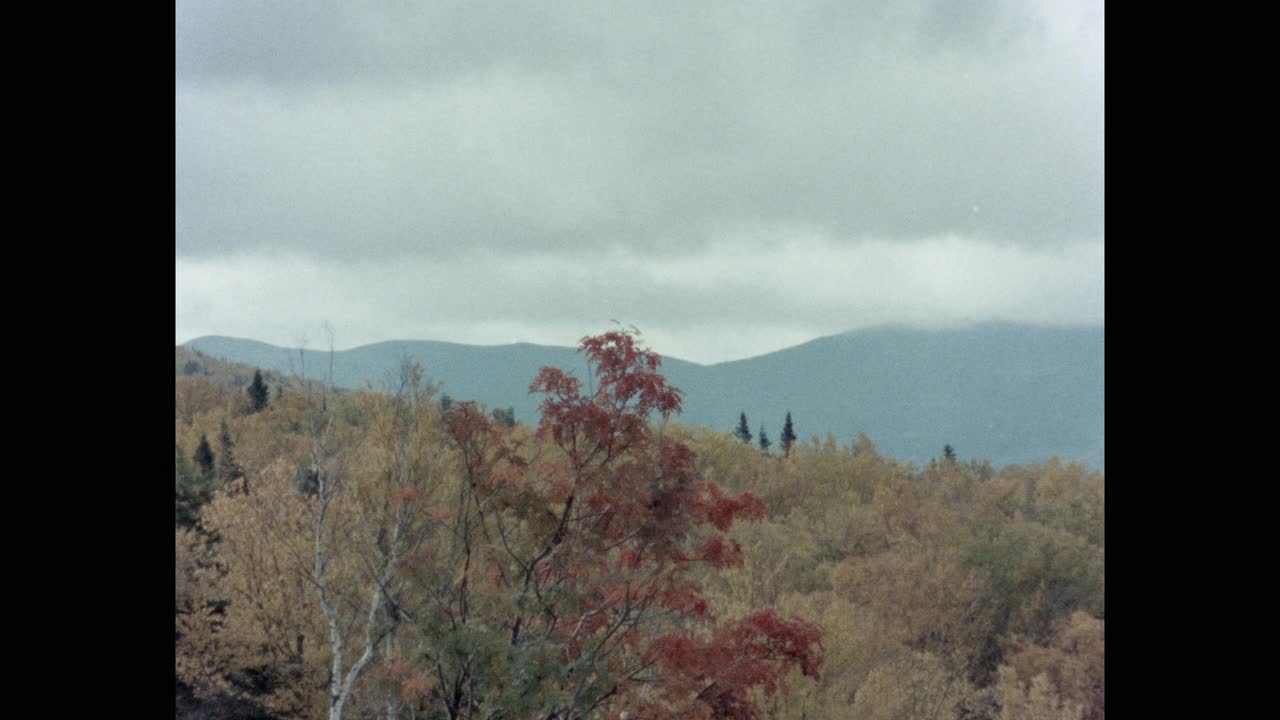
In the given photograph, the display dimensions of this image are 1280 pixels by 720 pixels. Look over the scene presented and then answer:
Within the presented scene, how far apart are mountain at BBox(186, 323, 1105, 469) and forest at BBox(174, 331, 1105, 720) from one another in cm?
8621

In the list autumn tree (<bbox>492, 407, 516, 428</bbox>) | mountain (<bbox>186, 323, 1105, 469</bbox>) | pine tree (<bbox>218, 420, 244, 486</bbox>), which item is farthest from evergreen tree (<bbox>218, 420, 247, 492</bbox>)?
mountain (<bbox>186, 323, 1105, 469</bbox>)

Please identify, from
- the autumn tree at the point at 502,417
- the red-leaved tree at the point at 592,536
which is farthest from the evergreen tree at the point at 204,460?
the red-leaved tree at the point at 592,536

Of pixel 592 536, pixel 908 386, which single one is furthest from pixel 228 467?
pixel 908 386

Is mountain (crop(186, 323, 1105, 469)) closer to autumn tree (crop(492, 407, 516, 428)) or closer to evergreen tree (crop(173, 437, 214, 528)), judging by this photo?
evergreen tree (crop(173, 437, 214, 528))

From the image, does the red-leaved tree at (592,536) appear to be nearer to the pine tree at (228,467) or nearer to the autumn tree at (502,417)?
the autumn tree at (502,417)

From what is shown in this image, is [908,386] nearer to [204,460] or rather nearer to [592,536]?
[204,460]

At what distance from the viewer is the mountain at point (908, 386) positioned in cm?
12756

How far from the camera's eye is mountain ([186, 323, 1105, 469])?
419 ft

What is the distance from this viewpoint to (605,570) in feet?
18.3

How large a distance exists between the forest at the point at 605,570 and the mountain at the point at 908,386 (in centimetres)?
8621

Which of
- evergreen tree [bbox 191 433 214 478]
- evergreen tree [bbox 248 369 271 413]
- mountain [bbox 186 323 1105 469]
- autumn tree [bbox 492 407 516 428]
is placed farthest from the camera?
mountain [bbox 186 323 1105 469]

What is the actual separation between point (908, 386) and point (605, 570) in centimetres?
16855
